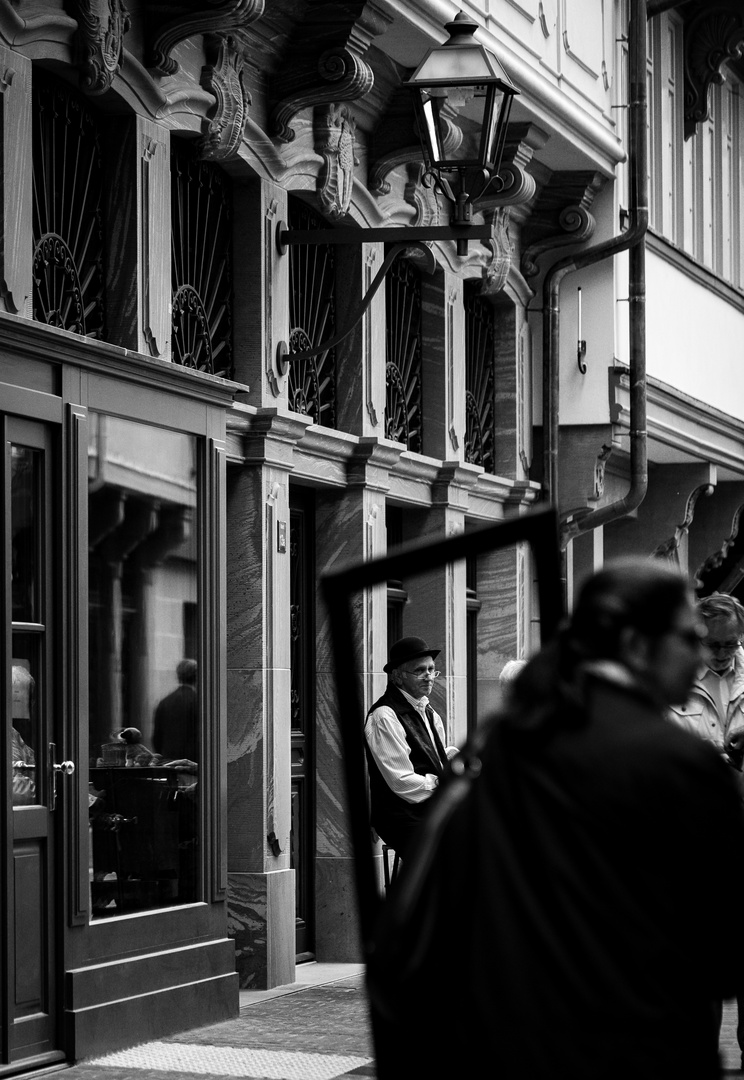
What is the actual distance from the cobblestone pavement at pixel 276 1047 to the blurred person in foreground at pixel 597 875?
16.2 feet

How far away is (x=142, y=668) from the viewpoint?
8.75 m

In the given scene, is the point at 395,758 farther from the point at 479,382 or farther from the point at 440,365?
the point at 479,382

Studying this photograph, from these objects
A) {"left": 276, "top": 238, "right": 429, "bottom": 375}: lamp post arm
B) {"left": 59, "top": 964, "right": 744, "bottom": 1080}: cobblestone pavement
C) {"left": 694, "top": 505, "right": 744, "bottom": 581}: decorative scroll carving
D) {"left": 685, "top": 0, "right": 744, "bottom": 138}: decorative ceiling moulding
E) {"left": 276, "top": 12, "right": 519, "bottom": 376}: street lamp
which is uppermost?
{"left": 685, "top": 0, "right": 744, "bottom": 138}: decorative ceiling moulding

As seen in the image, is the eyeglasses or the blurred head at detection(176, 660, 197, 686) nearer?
the eyeglasses

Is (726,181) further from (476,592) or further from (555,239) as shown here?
(476,592)

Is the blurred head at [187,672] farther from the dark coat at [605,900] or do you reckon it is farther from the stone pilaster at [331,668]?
the dark coat at [605,900]

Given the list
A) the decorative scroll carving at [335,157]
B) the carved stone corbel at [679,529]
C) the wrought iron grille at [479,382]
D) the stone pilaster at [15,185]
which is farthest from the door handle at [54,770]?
the carved stone corbel at [679,529]

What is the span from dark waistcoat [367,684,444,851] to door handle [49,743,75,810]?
6.50 feet

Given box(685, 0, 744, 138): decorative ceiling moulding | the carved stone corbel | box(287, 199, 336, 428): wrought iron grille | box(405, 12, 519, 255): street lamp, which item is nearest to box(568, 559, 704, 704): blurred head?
box(405, 12, 519, 255): street lamp

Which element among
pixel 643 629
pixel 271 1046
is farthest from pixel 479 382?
pixel 643 629

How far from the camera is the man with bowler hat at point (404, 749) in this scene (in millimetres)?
9508

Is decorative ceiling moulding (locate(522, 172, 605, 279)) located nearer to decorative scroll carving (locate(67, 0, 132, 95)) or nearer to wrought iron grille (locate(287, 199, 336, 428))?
wrought iron grille (locate(287, 199, 336, 428))

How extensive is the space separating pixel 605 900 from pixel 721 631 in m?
5.25

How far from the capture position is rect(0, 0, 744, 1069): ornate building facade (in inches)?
314
